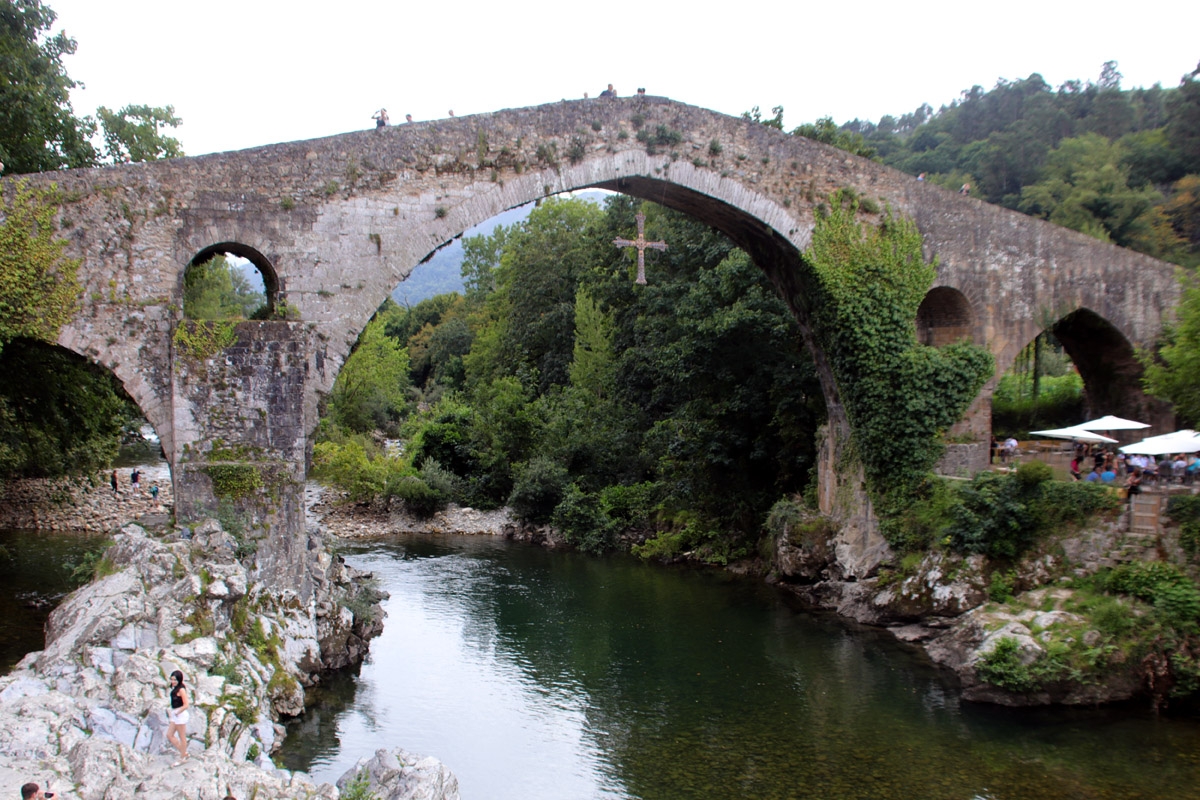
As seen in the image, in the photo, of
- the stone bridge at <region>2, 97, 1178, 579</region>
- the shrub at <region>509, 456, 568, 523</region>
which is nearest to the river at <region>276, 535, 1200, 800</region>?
the stone bridge at <region>2, 97, 1178, 579</region>

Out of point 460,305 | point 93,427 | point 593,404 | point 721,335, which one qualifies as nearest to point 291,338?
point 93,427

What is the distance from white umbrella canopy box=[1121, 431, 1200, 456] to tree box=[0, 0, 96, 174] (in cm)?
1636

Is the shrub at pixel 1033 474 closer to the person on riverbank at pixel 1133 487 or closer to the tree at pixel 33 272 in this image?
the person on riverbank at pixel 1133 487

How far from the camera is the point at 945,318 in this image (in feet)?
53.5

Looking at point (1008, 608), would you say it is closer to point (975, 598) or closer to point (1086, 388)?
point (975, 598)

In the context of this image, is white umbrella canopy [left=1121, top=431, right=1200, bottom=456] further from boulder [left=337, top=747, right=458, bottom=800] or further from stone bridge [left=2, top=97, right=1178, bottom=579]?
boulder [left=337, top=747, right=458, bottom=800]

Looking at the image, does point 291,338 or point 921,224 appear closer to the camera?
point 291,338

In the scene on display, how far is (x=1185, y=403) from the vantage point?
42.0 ft

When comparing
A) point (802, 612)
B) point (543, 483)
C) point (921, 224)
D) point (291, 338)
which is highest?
point (921, 224)

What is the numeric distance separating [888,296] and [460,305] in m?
37.0

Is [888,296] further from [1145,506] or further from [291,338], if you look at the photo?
[291,338]

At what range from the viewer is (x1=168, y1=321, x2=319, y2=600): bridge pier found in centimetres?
1101

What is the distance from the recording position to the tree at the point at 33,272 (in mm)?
10570

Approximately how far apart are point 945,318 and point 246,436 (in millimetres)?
11315
